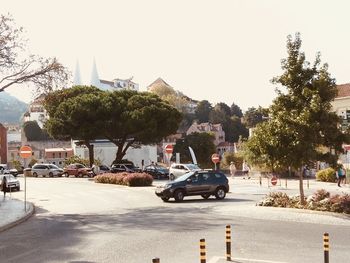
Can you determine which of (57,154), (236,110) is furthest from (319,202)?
(236,110)

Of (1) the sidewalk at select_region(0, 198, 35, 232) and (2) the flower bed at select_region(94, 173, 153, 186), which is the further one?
(2) the flower bed at select_region(94, 173, 153, 186)

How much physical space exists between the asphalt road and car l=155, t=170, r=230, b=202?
131 centimetres

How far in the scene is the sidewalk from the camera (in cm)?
2044

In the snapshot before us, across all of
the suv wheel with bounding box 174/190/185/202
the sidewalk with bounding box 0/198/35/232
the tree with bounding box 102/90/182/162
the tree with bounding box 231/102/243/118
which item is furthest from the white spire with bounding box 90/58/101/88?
the suv wheel with bounding box 174/190/185/202

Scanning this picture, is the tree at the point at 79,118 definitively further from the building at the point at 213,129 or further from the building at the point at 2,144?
the building at the point at 213,129

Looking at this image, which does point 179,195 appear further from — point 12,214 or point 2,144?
point 2,144

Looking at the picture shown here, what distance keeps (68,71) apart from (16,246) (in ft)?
49.5

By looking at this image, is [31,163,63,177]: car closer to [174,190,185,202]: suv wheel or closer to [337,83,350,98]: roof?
[337,83,350,98]: roof

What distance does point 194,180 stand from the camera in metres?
29.2

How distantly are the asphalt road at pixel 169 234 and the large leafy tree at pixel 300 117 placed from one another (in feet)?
8.76

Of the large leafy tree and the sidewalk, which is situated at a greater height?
the large leafy tree

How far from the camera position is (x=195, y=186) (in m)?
29.2

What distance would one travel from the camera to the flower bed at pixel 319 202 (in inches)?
816

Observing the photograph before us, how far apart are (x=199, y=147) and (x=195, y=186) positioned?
204ft
